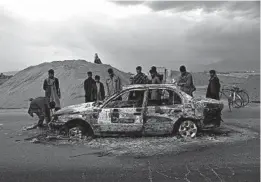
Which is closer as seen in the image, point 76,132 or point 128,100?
point 76,132

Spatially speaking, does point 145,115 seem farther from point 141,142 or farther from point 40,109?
point 40,109

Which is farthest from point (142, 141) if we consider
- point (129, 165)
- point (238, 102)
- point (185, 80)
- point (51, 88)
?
point (238, 102)

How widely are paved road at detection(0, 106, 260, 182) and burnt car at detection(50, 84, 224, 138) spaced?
771mm

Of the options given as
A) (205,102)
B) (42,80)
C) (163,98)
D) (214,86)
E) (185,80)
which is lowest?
(205,102)

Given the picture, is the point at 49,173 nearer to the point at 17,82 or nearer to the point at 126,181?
the point at 126,181

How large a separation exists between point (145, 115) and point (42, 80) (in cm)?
1629

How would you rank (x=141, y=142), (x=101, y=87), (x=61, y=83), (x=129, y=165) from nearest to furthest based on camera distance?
(x=129, y=165) → (x=141, y=142) → (x=101, y=87) → (x=61, y=83)

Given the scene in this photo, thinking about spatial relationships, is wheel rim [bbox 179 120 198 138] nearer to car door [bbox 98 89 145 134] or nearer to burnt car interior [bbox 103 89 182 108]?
burnt car interior [bbox 103 89 182 108]

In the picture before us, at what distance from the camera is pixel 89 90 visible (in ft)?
36.5

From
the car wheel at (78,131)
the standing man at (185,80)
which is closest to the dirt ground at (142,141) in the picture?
the car wheel at (78,131)

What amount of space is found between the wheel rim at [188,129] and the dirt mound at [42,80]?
11.1m

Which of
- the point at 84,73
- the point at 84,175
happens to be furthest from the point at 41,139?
the point at 84,73

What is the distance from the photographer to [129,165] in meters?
5.90

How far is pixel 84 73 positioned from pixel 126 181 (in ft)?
64.3
